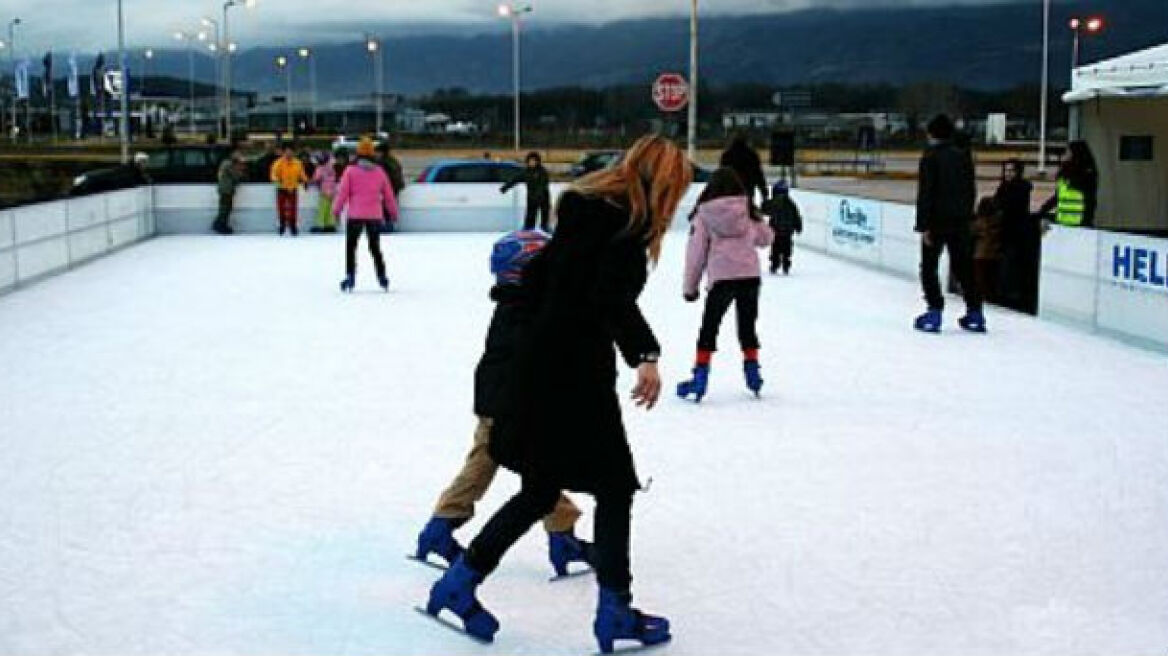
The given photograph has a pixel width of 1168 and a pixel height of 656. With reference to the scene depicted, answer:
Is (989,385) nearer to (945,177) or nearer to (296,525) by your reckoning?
(945,177)

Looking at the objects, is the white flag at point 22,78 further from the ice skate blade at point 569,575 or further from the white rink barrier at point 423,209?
the ice skate blade at point 569,575

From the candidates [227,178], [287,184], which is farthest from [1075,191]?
[227,178]

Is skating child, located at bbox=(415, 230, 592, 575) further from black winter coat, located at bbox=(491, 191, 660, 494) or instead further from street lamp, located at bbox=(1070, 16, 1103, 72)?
street lamp, located at bbox=(1070, 16, 1103, 72)

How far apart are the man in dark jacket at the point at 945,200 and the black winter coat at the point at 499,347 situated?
7243 millimetres

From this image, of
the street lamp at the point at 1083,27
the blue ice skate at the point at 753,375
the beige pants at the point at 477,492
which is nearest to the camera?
the beige pants at the point at 477,492

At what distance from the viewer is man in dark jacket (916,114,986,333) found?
11.5m

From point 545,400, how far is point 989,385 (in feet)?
19.3

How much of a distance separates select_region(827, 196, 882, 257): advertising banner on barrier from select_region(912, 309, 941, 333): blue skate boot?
5.41 metres

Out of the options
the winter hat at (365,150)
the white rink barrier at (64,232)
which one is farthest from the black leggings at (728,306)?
the white rink barrier at (64,232)

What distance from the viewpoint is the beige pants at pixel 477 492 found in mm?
5082

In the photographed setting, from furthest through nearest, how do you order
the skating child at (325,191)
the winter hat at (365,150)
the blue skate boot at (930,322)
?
1. the skating child at (325,191)
2. the winter hat at (365,150)
3. the blue skate boot at (930,322)

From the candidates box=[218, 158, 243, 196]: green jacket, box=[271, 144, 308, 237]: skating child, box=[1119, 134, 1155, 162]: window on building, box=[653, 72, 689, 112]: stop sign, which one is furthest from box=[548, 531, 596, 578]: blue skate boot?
box=[653, 72, 689, 112]: stop sign

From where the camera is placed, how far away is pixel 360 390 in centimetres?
923

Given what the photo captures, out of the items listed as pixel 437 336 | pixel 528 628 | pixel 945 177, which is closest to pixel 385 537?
pixel 528 628
